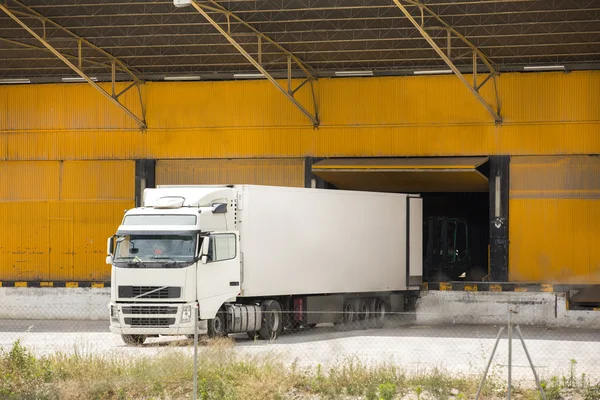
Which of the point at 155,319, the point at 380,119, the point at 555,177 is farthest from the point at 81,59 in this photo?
the point at 555,177

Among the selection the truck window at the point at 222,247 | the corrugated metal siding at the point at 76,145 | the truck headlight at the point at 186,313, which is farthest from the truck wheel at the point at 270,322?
the corrugated metal siding at the point at 76,145

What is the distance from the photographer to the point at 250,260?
25219 millimetres

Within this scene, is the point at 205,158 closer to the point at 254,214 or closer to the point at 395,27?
the point at 395,27

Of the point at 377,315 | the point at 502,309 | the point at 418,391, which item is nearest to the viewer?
the point at 418,391

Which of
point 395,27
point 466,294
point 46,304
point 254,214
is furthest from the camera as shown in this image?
point 46,304

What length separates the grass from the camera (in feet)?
51.5

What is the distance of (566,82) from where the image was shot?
33.5m

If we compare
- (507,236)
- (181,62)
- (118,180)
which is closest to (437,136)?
(507,236)

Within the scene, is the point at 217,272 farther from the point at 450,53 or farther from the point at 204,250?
the point at 450,53

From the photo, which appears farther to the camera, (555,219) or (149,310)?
(555,219)

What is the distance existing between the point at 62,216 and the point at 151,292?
14345 mm

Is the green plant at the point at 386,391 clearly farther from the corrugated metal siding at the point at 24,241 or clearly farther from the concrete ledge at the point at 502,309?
the corrugated metal siding at the point at 24,241

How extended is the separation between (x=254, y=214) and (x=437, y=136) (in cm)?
1084

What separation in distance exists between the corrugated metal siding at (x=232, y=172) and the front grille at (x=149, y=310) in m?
12.7
